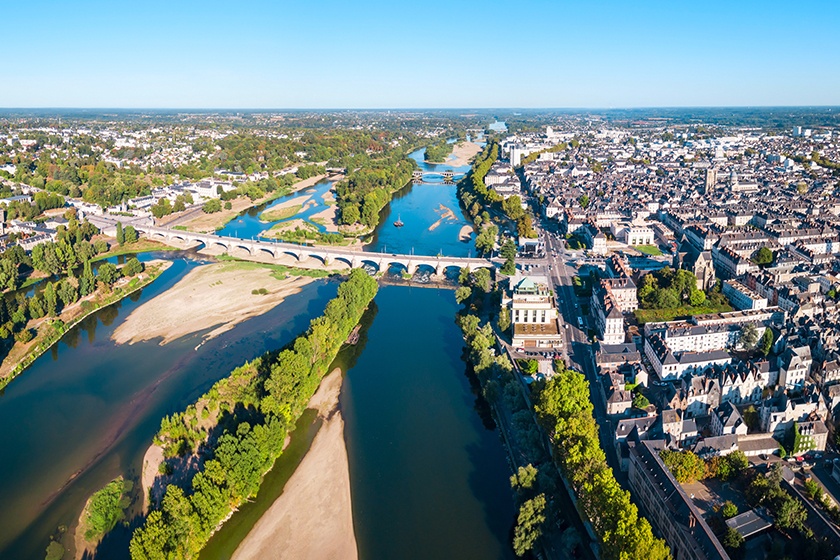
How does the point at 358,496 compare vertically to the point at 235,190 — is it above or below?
below

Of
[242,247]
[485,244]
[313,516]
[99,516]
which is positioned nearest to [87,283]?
[242,247]

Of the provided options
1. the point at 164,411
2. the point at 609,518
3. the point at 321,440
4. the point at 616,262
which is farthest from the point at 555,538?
the point at 616,262

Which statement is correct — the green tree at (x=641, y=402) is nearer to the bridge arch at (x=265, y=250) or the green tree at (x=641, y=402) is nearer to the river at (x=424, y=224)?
the river at (x=424, y=224)

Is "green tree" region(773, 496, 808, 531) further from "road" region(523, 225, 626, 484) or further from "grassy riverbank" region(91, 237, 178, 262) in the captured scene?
"grassy riverbank" region(91, 237, 178, 262)

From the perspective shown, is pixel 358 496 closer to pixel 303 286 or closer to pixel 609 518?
pixel 609 518

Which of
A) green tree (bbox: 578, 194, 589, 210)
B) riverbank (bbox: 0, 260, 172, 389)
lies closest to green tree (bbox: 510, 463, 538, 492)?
riverbank (bbox: 0, 260, 172, 389)

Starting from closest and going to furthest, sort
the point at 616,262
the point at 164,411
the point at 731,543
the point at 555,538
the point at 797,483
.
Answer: the point at 731,543 < the point at 555,538 < the point at 797,483 < the point at 164,411 < the point at 616,262

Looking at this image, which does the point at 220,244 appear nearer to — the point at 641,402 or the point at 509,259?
→ the point at 509,259
